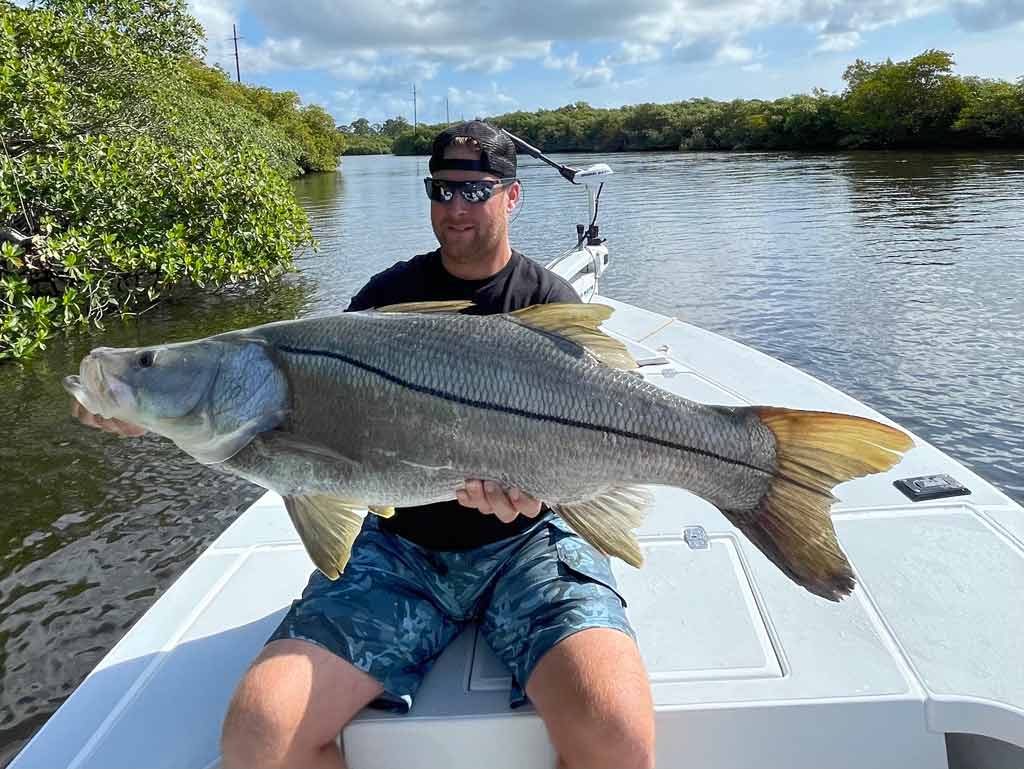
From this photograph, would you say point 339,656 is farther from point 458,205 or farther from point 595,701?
point 458,205

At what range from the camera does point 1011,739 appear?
2162 millimetres

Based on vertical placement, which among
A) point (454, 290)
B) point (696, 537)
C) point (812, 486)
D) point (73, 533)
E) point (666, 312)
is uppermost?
point (454, 290)

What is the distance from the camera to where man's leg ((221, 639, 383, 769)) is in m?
2.13

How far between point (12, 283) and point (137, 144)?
199 inches

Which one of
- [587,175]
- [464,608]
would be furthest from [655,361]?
[464,608]

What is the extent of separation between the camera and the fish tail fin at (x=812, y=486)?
6.48ft

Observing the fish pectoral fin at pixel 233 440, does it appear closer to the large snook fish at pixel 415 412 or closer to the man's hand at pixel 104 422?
the large snook fish at pixel 415 412

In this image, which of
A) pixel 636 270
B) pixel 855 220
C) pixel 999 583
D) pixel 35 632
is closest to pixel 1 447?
pixel 35 632

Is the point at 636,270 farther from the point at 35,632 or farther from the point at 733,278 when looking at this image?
the point at 35,632

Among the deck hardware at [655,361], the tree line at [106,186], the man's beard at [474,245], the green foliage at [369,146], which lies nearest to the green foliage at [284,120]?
the tree line at [106,186]

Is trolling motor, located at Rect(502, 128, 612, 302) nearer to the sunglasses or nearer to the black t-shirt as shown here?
the black t-shirt

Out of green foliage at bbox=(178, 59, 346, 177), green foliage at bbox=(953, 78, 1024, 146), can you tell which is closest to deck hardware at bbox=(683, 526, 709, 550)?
green foliage at bbox=(178, 59, 346, 177)

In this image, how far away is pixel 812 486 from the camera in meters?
2.04

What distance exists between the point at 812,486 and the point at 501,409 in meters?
0.89
